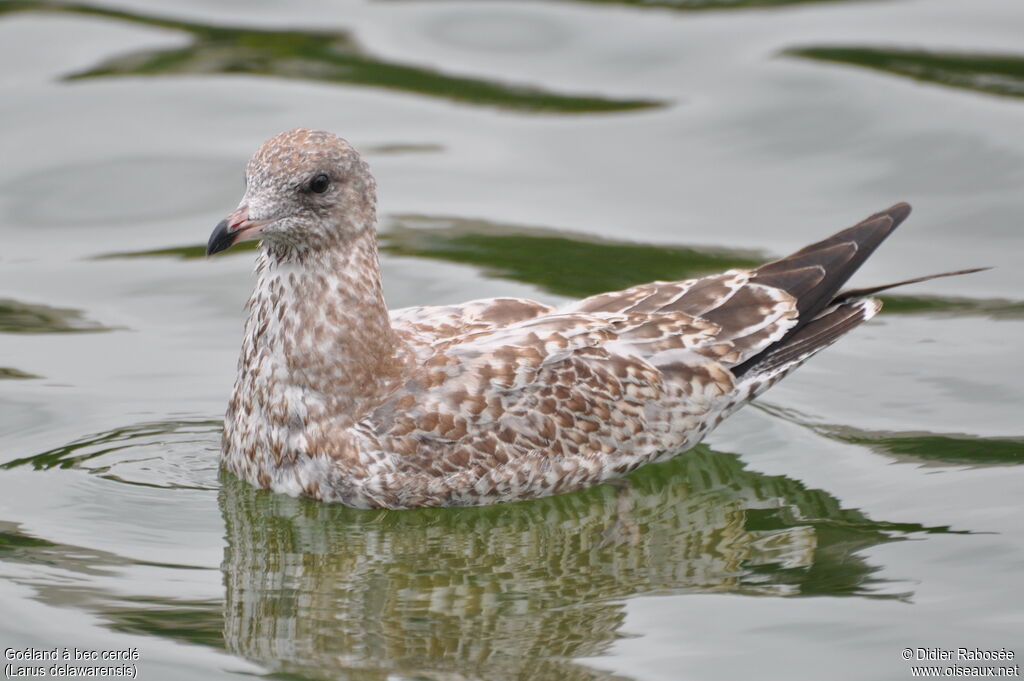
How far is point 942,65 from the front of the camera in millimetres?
16219

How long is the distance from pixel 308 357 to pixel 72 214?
561 centimetres

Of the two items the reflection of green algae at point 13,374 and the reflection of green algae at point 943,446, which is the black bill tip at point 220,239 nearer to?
the reflection of green algae at point 13,374

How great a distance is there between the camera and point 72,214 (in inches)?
566

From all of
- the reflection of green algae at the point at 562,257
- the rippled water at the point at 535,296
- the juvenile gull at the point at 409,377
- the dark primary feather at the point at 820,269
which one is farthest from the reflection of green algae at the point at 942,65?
the juvenile gull at the point at 409,377

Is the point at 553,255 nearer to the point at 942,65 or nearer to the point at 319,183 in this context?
the point at 319,183

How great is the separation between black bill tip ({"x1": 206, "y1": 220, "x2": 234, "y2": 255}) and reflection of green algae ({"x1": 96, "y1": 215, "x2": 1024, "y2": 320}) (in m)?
4.07

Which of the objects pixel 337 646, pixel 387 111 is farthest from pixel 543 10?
pixel 337 646

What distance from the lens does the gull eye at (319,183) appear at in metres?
9.05

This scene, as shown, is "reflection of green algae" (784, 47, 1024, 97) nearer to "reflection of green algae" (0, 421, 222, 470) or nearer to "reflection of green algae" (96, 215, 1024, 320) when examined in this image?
"reflection of green algae" (96, 215, 1024, 320)

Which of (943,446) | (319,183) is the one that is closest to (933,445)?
(943,446)

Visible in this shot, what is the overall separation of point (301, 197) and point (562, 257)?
13.9ft

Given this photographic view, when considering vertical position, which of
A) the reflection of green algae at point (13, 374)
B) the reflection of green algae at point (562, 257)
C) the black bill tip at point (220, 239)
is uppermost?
the reflection of green algae at point (562, 257)

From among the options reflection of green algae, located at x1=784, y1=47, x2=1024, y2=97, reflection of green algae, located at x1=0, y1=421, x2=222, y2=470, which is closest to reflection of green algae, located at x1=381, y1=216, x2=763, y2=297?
reflection of green algae, located at x1=0, y1=421, x2=222, y2=470

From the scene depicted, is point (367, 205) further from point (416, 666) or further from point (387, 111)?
point (387, 111)
